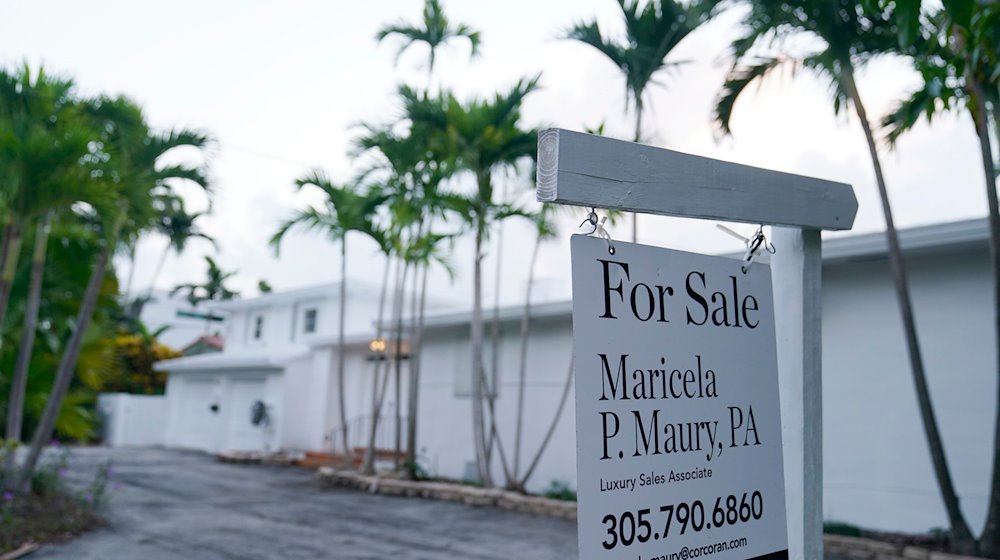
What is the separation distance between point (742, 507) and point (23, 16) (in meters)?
12.4

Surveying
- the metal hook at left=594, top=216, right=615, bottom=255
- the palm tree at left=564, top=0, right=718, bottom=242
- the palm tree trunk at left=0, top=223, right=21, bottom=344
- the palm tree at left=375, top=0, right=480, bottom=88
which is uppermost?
the palm tree at left=375, top=0, right=480, bottom=88

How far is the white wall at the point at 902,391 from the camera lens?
874 centimetres

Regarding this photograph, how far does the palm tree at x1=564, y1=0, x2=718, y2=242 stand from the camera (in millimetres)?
10383

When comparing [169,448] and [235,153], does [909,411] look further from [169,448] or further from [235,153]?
[169,448]

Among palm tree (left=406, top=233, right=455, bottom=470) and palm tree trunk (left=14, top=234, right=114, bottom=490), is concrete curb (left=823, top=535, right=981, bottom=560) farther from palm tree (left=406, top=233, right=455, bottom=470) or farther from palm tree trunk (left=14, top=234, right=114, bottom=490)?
Result: palm tree trunk (left=14, top=234, right=114, bottom=490)

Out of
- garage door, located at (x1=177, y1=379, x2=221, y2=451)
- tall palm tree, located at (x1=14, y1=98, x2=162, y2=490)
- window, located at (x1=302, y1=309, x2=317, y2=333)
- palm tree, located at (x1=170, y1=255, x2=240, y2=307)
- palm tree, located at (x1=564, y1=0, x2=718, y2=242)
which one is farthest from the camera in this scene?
palm tree, located at (x1=170, y1=255, x2=240, y2=307)

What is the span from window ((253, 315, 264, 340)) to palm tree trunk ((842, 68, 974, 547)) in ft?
68.6

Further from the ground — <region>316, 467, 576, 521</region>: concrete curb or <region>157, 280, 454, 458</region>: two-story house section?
<region>157, 280, 454, 458</region>: two-story house section

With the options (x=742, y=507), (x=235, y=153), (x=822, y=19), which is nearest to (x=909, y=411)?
(x=822, y=19)

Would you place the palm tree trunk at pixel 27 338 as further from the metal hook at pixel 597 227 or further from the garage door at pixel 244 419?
the garage door at pixel 244 419

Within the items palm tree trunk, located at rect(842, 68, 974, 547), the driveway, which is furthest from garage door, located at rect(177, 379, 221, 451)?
palm tree trunk, located at rect(842, 68, 974, 547)

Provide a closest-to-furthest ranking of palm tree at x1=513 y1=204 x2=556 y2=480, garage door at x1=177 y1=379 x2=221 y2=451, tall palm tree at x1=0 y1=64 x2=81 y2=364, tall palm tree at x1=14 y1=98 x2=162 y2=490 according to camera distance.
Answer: tall palm tree at x1=0 y1=64 x2=81 y2=364 < tall palm tree at x1=14 y1=98 x2=162 y2=490 < palm tree at x1=513 y1=204 x2=556 y2=480 < garage door at x1=177 y1=379 x2=221 y2=451

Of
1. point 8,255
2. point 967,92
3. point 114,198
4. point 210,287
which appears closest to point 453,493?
point 114,198

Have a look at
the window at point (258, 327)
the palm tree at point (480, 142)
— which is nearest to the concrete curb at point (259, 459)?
the window at point (258, 327)
